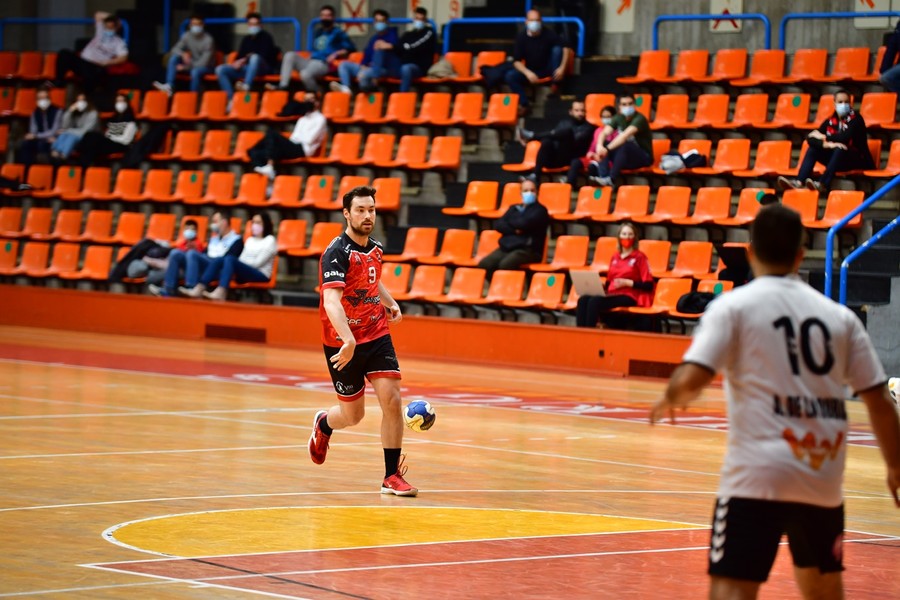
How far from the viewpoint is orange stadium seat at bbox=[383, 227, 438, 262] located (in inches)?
877

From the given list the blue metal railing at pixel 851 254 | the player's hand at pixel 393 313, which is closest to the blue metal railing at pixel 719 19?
the blue metal railing at pixel 851 254

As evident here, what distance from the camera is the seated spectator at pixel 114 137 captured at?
26.7m

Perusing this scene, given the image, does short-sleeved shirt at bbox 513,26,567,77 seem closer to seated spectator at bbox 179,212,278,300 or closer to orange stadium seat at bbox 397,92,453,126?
orange stadium seat at bbox 397,92,453,126

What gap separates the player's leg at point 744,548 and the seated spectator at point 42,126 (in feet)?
79.2

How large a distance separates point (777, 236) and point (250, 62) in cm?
2257

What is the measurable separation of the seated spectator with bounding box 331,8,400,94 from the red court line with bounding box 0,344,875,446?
7264 mm

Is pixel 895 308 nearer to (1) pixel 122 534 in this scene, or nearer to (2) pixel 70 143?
(1) pixel 122 534

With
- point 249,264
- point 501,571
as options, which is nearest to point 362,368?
point 501,571

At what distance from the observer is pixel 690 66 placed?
22438mm

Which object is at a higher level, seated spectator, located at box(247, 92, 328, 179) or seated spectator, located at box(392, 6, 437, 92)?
seated spectator, located at box(392, 6, 437, 92)

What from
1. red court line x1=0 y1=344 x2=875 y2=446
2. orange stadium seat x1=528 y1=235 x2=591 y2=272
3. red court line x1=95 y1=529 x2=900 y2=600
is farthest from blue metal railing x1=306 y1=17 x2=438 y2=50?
red court line x1=95 y1=529 x2=900 y2=600

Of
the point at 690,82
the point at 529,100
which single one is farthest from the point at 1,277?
the point at 690,82

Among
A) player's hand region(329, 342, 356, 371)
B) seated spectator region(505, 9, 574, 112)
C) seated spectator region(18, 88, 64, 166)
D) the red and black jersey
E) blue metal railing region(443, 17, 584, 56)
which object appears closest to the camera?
player's hand region(329, 342, 356, 371)

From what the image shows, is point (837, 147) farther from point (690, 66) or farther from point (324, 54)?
point (324, 54)
